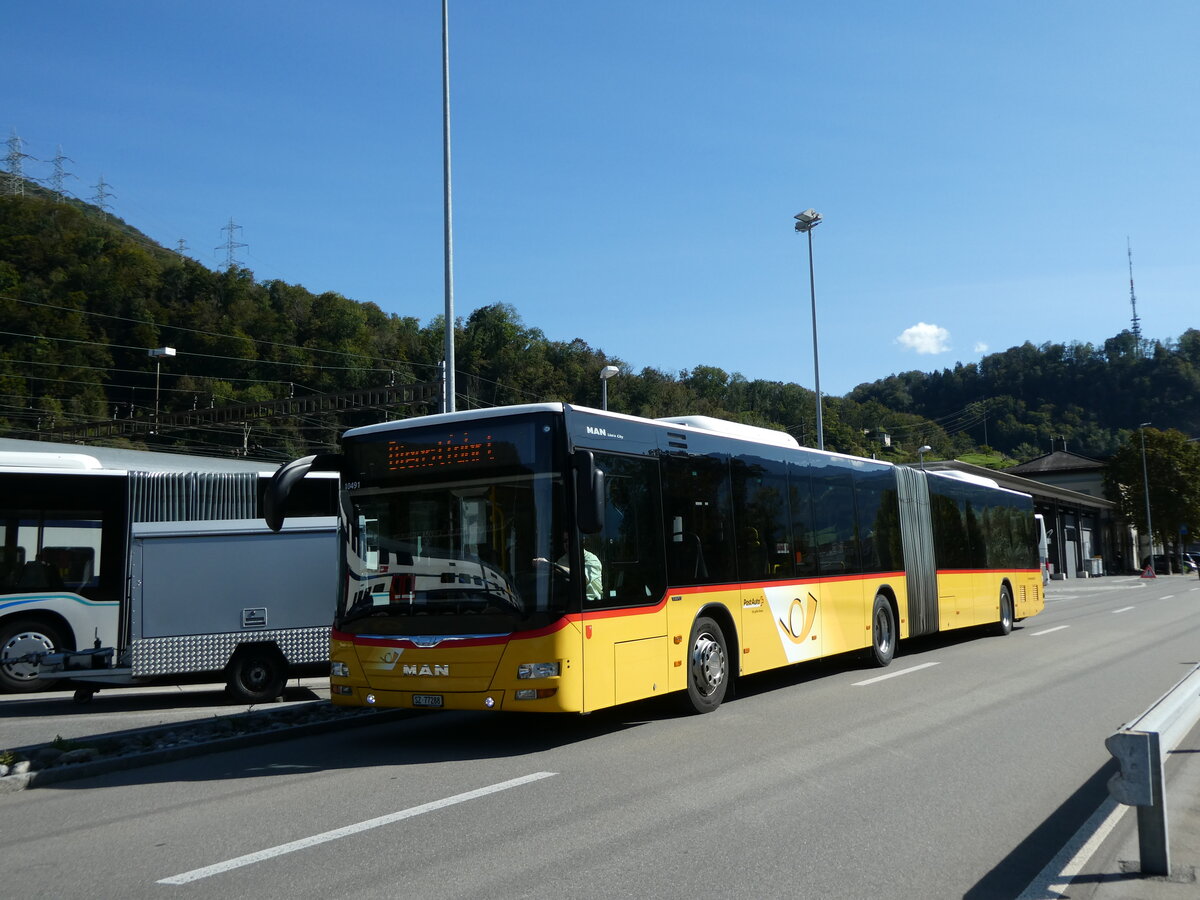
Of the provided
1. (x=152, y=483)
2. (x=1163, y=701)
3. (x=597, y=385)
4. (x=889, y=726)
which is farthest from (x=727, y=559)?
(x=597, y=385)

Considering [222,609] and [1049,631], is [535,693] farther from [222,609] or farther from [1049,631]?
[1049,631]

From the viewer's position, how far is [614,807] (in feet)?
22.5

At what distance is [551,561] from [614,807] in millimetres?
2561

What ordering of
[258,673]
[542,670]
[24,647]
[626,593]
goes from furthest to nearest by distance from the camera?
[24,647]
[258,673]
[626,593]
[542,670]

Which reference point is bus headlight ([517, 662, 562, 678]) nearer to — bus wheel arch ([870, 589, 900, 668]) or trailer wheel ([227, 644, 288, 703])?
trailer wheel ([227, 644, 288, 703])

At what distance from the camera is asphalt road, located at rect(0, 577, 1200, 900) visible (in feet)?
17.5

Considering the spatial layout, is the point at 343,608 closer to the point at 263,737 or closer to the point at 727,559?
the point at 263,737

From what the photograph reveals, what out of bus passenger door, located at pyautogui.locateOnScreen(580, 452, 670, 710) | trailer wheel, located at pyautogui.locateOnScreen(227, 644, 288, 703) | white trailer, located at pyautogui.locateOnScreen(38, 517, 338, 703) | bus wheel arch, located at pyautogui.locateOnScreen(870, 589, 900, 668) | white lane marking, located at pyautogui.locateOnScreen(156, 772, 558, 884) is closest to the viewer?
white lane marking, located at pyautogui.locateOnScreen(156, 772, 558, 884)

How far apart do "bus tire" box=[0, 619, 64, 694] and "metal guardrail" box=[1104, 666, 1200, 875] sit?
14.3 m

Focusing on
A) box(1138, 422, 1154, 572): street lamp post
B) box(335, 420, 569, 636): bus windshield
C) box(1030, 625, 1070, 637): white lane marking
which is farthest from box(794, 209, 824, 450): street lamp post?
box(1138, 422, 1154, 572): street lamp post

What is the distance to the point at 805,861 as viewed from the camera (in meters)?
5.53

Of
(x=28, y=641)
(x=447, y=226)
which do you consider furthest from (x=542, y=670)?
(x=447, y=226)

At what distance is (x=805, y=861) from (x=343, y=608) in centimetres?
552

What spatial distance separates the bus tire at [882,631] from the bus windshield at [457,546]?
313 inches
